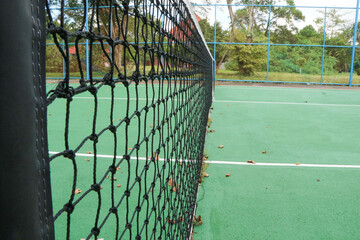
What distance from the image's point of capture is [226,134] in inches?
196

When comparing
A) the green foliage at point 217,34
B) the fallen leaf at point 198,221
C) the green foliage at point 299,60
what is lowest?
the fallen leaf at point 198,221

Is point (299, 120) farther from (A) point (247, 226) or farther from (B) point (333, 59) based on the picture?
(B) point (333, 59)

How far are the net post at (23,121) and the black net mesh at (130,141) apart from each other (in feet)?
0.33

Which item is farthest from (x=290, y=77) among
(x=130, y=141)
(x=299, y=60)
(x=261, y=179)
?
(x=261, y=179)

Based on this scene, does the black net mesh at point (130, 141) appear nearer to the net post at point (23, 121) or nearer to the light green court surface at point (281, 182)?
the net post at point (23, 121)

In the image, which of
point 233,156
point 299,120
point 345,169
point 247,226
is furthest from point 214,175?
point 299,120

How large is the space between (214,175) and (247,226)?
0.97 m

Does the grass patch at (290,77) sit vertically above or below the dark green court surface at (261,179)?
above

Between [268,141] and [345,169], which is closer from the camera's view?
[345,169]

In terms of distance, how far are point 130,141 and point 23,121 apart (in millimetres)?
4122

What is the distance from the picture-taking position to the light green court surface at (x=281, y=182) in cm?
226

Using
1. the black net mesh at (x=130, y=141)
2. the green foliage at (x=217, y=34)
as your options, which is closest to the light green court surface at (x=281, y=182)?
the black net mesh at (x=130, y=141)

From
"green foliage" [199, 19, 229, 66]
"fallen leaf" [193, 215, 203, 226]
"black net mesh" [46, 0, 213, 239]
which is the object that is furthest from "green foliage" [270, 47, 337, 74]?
"fallen leaf" [193, 215, 203, 226]

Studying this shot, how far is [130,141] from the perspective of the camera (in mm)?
4516
